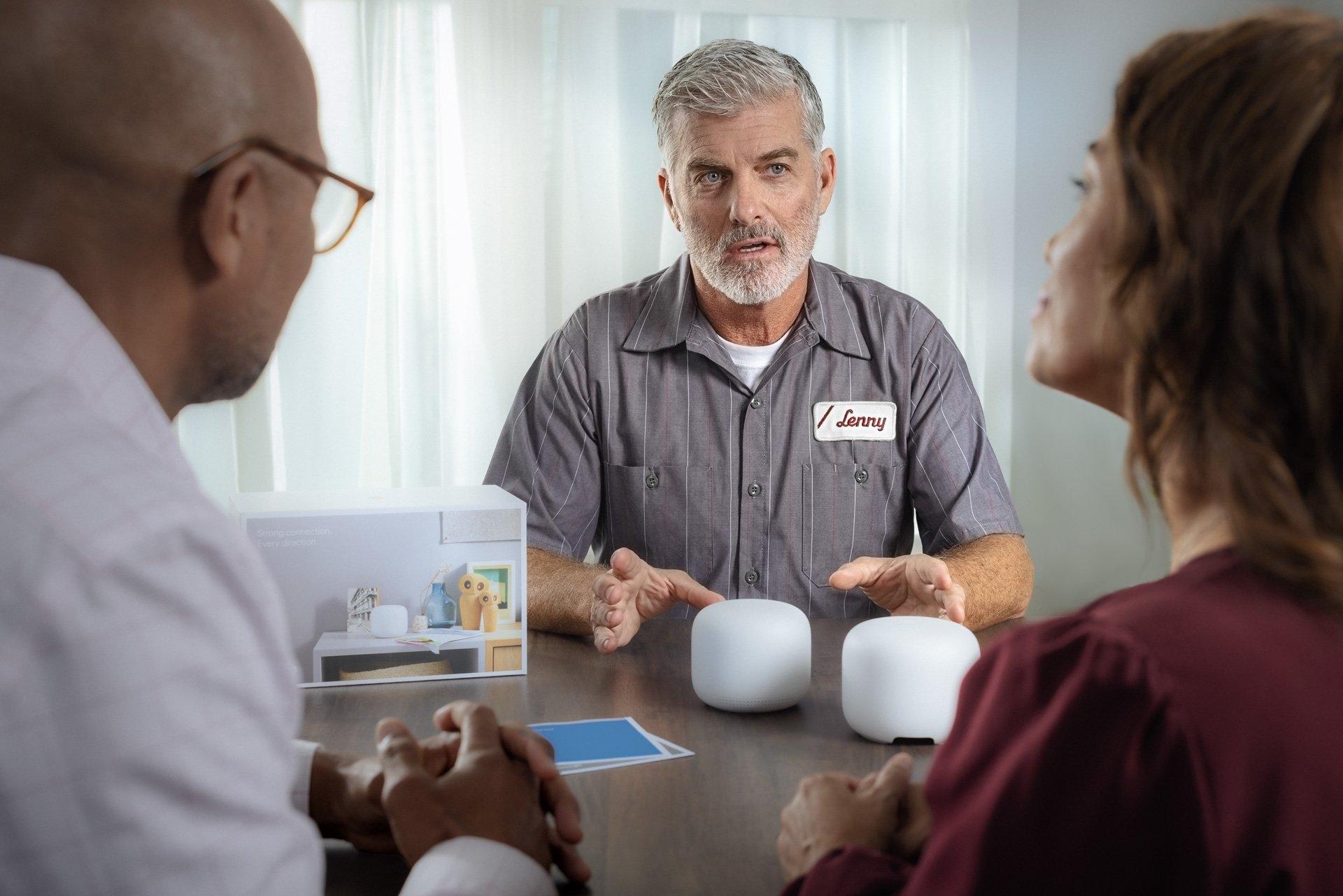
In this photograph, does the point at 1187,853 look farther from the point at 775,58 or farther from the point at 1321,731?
the point at 775,58

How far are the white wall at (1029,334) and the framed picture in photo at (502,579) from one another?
1984mm

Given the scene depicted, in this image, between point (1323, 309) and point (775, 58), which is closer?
point (1323, 309)

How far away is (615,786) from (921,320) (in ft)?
4.89

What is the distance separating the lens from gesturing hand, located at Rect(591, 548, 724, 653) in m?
1.51

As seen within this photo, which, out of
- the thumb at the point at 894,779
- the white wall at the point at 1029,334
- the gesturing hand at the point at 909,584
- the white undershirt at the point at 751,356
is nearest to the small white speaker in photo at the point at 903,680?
the thumb at the point at 894,779

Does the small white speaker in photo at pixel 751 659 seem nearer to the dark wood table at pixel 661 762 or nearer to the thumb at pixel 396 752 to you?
the dark wood table at pixel 661 762

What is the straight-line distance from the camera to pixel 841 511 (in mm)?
2201

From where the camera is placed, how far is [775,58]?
2211 mm

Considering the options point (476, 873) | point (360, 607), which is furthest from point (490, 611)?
point (476, 873)

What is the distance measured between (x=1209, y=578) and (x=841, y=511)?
1.56 m

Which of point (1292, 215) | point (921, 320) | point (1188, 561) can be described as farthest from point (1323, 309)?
point (921, 320)

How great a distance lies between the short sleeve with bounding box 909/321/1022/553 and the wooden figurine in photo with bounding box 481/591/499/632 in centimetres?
105

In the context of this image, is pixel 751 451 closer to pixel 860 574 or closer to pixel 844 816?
pixel 860 574

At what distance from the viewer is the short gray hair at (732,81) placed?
2162 mm
